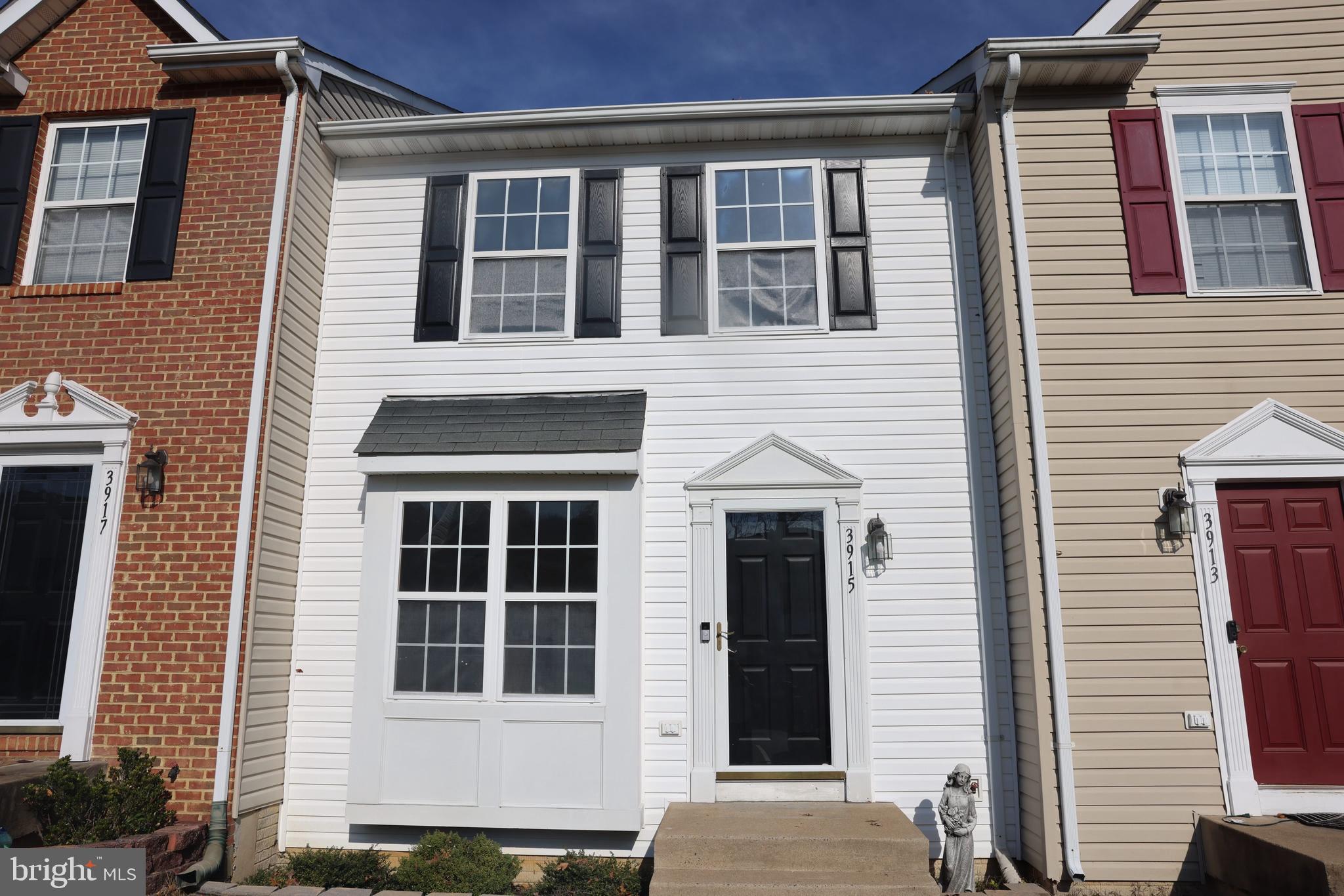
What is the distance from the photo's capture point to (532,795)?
6.14 m

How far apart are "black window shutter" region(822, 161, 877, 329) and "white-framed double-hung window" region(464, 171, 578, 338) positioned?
2.15 meters

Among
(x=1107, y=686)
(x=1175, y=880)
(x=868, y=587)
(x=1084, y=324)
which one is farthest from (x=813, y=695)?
(x=1084, y=324)

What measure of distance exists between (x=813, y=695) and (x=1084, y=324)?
11.1 ft

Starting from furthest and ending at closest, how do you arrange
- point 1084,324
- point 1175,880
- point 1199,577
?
1. point 1084,324
2. point 1199,577
3. point 1175,880

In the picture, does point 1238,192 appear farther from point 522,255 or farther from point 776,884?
point 776,884

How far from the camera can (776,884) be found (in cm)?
515

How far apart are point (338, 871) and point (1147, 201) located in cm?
758

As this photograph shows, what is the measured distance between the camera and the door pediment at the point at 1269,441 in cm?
595

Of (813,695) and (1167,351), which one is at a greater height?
(1167,351)

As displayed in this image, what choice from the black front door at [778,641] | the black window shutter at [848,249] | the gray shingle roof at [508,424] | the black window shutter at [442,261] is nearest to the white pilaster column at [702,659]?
the black front door at [778,641]

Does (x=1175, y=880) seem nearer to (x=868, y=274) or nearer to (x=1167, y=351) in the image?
(x=1167, y=351)

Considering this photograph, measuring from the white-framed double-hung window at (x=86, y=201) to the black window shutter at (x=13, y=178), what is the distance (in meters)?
0.10

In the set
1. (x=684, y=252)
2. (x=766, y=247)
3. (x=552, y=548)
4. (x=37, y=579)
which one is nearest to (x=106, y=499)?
(x=37, y=579)

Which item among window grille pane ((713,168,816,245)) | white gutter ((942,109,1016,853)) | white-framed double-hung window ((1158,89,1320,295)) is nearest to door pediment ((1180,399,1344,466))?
white-framed double-hung window ((1158,89,1320,295))
